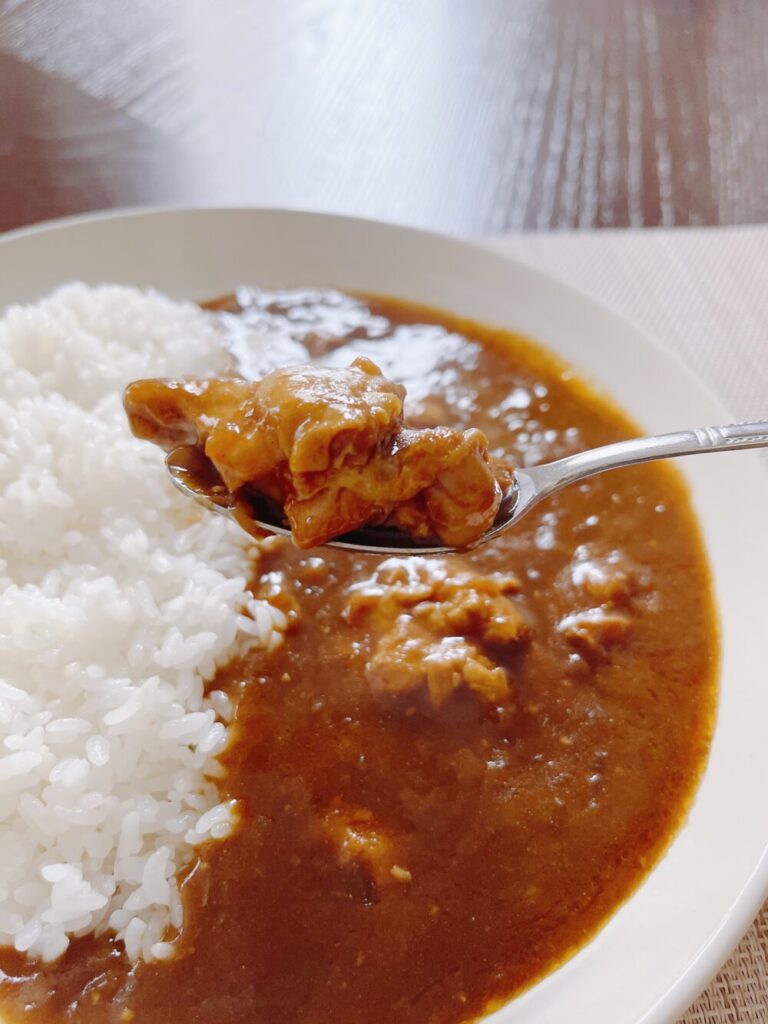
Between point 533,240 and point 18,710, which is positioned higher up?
point 533,240

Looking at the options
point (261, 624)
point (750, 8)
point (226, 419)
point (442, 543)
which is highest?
point (750, 8)

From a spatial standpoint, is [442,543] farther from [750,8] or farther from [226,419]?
[750,8]

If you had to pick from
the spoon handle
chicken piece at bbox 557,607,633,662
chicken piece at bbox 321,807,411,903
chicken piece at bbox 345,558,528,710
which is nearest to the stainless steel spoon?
the spoon handle

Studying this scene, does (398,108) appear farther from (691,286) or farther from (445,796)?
(445,796)

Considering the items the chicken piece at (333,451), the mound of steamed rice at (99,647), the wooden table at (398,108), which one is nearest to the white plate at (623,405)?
the mound of steamed rice at (99,647)

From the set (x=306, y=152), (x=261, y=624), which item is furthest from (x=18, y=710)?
(x=306, y=152)

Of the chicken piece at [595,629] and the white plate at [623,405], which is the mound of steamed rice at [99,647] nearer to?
the white plate at [623,405]


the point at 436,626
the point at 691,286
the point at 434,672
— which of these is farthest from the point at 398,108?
the point at 434,672
